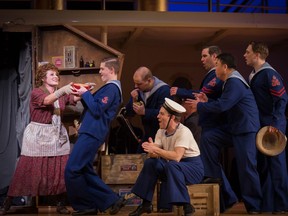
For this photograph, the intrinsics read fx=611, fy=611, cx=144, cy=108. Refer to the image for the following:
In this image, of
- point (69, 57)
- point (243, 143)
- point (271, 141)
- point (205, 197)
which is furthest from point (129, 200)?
point (69, 57)

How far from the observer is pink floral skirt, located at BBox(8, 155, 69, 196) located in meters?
6.61

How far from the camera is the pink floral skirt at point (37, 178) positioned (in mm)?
6605

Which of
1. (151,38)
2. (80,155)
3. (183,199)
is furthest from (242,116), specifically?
(151,38)

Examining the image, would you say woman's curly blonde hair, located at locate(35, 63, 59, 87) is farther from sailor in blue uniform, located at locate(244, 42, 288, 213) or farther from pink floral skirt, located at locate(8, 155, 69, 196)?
sailor in blue uniform, located at locate(244, 42, 288, 213)

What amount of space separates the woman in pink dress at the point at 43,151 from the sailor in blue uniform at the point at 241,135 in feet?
4.99

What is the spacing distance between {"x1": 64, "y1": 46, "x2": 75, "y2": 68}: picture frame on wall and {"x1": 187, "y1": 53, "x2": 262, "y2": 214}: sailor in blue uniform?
1.80 m

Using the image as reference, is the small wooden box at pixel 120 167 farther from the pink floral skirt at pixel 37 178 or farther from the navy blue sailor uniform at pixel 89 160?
Result: the navy blue sailor uniform at pixel 89 160

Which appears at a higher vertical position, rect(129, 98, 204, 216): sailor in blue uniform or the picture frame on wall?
the picture frame on wall

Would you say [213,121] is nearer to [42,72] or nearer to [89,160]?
[89,160]

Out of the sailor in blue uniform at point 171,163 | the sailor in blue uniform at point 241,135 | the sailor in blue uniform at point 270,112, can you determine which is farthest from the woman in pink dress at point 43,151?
the sailor in blue uniform at point 270,112

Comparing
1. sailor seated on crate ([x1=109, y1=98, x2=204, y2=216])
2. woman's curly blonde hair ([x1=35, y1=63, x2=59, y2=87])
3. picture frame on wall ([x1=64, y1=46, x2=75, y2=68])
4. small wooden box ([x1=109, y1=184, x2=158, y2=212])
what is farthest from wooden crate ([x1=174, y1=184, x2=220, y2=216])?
picture frame on wall ([x1=64, y1=46, x2=75, y2=68])

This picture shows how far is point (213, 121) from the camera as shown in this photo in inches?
262

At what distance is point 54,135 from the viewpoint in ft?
22.1

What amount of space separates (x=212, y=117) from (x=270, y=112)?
682mm
